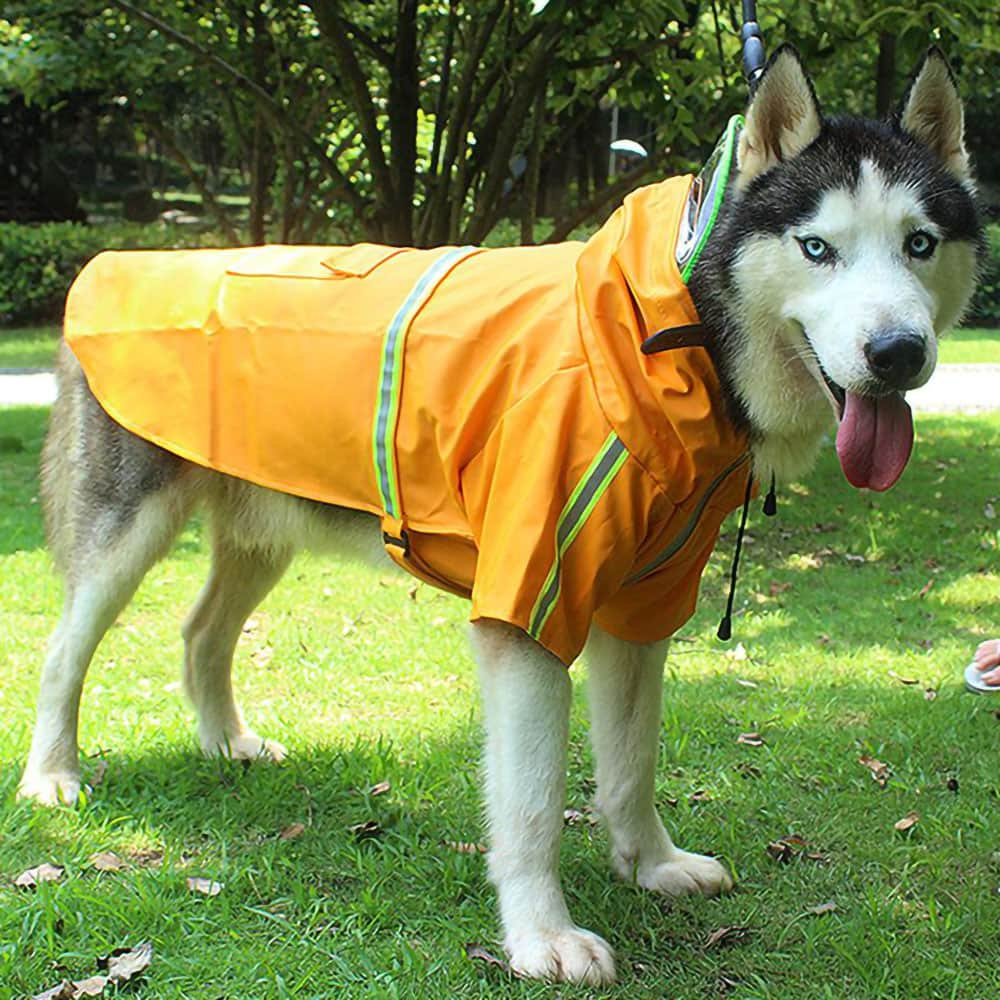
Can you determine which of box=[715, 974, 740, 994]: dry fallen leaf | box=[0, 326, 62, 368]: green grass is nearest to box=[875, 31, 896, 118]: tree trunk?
box=[715, 974, 740, 994]: dry fallen leaf

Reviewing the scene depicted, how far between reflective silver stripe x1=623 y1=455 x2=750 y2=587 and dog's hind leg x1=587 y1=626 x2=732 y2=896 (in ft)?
1.28

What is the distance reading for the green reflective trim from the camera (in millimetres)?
3037

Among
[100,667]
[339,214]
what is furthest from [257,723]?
[339,214]

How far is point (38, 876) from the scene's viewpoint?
11.7ft

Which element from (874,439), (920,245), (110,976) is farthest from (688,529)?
(110,976)

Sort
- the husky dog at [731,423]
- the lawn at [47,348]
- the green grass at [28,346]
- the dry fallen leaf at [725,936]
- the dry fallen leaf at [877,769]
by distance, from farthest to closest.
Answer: the lawn at [47,348] < the green grass at [28,346] < the dry fallen leaf at [877,769] < the dry fallen leaf at [725,936] < the husky dog at [731,423]

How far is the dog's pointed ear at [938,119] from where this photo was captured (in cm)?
301

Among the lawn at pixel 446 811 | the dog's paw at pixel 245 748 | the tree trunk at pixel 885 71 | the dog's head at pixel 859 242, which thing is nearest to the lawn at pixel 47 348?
the tree trunk at pixel 885 71

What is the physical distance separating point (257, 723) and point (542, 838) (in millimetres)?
1916

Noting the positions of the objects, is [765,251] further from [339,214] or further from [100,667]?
[339,214]

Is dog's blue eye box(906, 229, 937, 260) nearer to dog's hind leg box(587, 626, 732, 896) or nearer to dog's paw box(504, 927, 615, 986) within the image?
dog's hind leg box(587, 626, 732, 896)

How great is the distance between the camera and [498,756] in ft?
10.8

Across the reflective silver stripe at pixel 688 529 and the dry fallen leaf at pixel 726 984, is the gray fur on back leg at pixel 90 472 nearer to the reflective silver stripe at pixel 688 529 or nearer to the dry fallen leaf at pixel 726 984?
the reflective silver stripe at pixel 688 529

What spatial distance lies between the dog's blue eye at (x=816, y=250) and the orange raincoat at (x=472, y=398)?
0.31 metres
